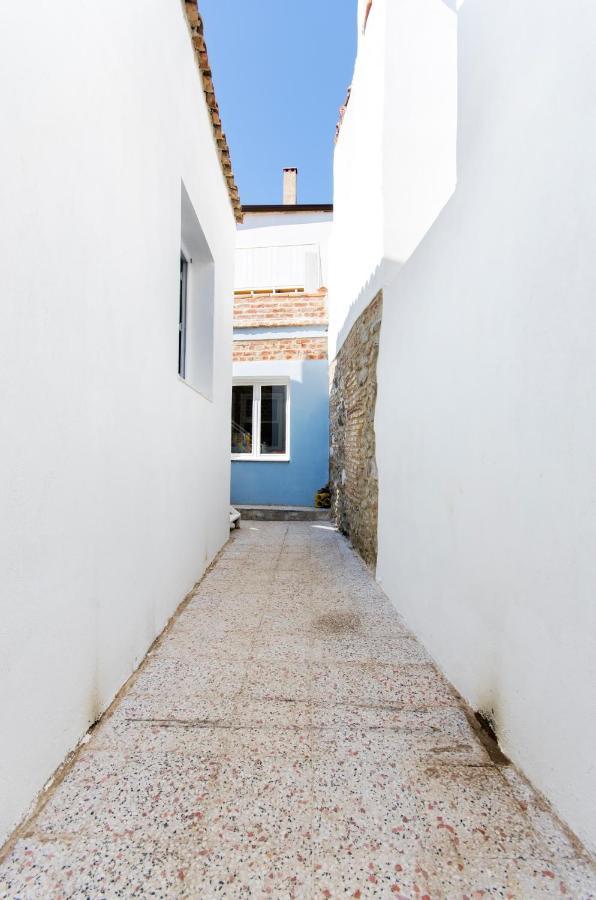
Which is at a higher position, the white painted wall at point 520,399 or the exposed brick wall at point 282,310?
the exposed brick wall at point 282,310

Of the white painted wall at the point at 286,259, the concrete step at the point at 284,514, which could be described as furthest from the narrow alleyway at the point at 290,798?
the white painted wall at the point at 286,259

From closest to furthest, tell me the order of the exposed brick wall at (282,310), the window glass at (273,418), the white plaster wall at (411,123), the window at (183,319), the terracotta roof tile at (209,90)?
the terracotta roof tile at (209,90) → the white plaster wall at (411,123) → the window at (183,319) → the exposed brick wall at (282,310) → the window glass at (273,418)

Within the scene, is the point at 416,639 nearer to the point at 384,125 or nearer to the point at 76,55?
the point at 76,55

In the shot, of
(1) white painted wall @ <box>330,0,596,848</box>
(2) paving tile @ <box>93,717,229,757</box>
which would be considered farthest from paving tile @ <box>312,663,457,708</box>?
(2) paving tile @ <box>93,717,229,757</box>

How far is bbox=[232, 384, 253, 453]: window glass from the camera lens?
8.49 metres

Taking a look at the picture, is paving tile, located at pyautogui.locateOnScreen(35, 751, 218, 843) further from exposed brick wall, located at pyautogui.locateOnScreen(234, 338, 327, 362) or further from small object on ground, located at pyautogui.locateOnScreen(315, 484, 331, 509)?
exposed brick wall, located at pyautogui.locateOnScreen(234, 338, 327, 362)

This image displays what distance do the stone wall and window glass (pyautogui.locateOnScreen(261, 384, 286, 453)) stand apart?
1.72m

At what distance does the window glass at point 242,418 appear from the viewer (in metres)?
8.49

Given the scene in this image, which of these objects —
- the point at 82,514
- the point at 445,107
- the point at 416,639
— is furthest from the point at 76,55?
the point at 445,107

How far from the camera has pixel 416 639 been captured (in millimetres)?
2672

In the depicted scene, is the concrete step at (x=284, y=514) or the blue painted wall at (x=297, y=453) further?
the blue painted wall at (x=297, y=453)

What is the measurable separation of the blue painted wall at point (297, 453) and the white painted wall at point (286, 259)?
194 cm

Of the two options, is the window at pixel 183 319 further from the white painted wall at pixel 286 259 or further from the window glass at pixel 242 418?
the white painted wall at pixel 286 259

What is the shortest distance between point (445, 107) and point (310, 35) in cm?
867
